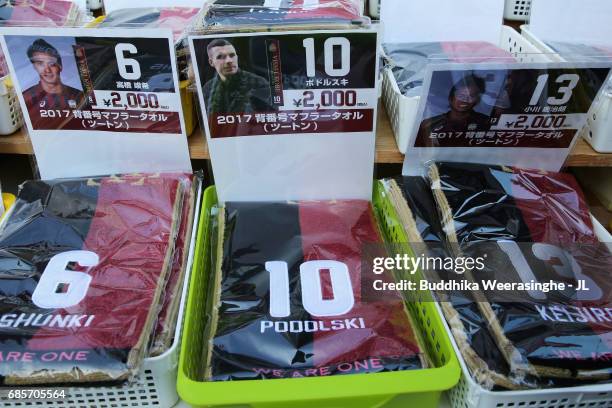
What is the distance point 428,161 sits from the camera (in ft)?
3.39

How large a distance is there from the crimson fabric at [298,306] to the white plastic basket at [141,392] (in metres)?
0.07

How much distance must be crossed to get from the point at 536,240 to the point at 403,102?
0.36m

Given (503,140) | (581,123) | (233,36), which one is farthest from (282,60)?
(581,123)

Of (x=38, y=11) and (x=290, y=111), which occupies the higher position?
(x=38, y=11)

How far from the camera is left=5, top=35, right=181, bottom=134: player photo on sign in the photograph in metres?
0.92

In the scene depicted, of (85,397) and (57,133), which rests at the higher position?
(57,133)

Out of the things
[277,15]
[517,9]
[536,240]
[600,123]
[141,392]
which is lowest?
[141,392]

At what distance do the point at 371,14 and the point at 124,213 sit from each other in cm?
97

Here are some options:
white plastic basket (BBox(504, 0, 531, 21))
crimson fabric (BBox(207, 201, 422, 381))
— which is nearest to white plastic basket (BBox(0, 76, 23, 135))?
crimson fabric (BBox(207, 201, 422, 381))

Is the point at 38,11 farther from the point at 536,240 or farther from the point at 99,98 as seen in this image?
the point at 536,240

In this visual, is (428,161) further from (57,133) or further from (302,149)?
(57,133)

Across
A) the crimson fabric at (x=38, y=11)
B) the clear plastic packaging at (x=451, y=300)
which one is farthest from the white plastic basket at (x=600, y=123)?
the crimson fabric at (x=38, y=11)

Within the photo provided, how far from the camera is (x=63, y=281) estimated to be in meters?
0.81

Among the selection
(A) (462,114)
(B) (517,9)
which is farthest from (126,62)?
(B) (517,9)
